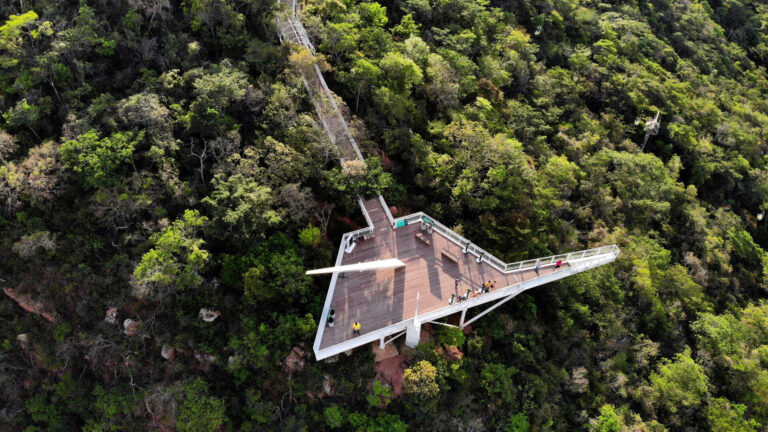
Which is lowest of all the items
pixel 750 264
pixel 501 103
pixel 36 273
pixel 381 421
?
pixel 750 264

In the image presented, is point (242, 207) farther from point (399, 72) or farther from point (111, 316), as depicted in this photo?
point (399, 72)

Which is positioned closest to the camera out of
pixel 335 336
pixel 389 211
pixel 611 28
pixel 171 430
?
pixel 335 336

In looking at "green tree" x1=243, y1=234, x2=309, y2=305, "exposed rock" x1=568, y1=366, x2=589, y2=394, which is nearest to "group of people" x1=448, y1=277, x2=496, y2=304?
Result: "green tree" x1=243, y1=234, x2=309, y2=305

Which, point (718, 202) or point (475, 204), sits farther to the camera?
point (718, 202)

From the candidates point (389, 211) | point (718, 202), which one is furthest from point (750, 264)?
point (389, 211)

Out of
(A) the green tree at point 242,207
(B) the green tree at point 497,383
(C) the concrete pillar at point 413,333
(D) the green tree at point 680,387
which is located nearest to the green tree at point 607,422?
(D) the green tree at point 680,387

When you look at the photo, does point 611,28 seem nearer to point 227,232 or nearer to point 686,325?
point 686,325

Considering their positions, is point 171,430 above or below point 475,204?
below

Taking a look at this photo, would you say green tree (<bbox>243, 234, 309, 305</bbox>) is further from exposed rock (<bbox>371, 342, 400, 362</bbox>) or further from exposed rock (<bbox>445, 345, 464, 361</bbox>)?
exposed rock (<bbox>445, 345, 464, 361</bbox>)
